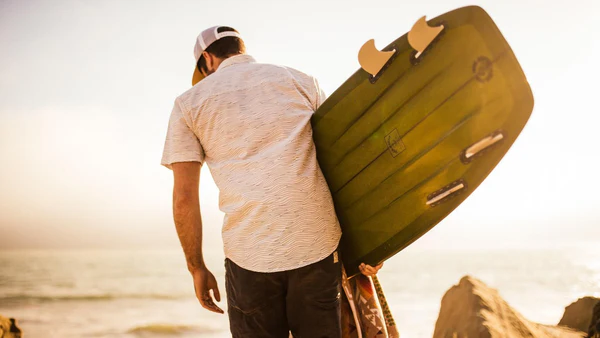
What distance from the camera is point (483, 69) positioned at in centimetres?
167

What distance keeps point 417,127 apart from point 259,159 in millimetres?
729

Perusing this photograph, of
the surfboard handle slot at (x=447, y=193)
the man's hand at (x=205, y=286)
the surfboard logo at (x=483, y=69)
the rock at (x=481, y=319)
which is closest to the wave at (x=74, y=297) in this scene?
the rock at (x=481, y=319)

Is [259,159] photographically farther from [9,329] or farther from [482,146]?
[9,329]

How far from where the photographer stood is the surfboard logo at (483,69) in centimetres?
165

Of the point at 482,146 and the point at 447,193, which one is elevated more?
the point at 482,146

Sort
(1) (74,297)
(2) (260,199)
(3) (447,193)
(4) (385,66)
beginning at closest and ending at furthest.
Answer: (2) (260,199) < (3) (447,193) < (4) (385,66) < (1) (74,297)

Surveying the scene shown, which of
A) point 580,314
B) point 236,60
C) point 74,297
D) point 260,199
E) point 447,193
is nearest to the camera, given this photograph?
point 260,199

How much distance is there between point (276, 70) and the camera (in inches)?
64.1

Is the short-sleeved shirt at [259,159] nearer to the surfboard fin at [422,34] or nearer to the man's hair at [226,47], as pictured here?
the man's hair at [226,47]

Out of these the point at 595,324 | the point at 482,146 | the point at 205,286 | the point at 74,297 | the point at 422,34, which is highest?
the point at 422,34

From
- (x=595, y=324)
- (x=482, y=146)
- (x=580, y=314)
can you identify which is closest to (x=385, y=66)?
(x=482, y=146)

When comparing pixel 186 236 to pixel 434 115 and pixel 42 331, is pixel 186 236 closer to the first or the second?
pixel 434 115

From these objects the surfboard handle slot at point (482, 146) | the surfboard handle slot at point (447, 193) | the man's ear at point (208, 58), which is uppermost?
the man's ear at point (208, 58)

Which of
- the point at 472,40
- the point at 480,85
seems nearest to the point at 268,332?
the point at 480,85
